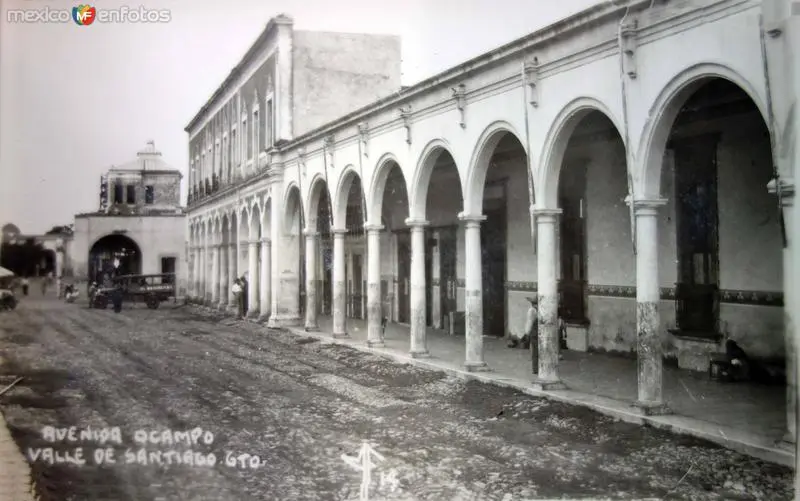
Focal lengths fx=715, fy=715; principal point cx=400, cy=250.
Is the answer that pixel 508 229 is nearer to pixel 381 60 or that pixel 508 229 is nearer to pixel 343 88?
pixel 381 60

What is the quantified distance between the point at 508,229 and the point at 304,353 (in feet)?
17.2

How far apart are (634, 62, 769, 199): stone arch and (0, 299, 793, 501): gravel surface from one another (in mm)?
2843

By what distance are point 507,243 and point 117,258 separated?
22853mm

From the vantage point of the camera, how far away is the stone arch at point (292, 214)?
2086 centimetres

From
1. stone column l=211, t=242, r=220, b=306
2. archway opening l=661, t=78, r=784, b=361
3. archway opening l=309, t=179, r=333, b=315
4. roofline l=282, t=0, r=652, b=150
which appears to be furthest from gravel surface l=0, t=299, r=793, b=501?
stone column l=211, t=242, r=220, b=306

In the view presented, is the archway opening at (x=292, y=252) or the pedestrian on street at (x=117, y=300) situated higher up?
the archway opening at (x=292, y=252)

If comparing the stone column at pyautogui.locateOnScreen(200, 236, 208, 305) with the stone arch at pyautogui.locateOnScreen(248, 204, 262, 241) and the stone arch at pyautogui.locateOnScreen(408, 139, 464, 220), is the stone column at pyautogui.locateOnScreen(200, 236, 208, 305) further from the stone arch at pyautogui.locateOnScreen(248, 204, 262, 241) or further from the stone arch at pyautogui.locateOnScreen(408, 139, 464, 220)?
the stone arch at pyautogui.locateOnScreen(408, 139, 464, 220)

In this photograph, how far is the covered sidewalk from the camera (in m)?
7.15

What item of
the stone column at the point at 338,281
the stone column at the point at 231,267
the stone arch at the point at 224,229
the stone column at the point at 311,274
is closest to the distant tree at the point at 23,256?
the stone column at the point at 338,281

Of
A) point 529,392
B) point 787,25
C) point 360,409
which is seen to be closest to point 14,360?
point 360,409

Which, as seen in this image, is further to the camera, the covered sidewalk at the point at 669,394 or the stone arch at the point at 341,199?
the stone arch at the point at 341,199

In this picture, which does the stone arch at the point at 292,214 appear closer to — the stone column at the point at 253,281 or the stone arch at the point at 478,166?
the stone column at the point at 253,281

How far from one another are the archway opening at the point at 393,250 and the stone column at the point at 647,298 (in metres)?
12.8

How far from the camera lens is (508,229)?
52.3 ft
